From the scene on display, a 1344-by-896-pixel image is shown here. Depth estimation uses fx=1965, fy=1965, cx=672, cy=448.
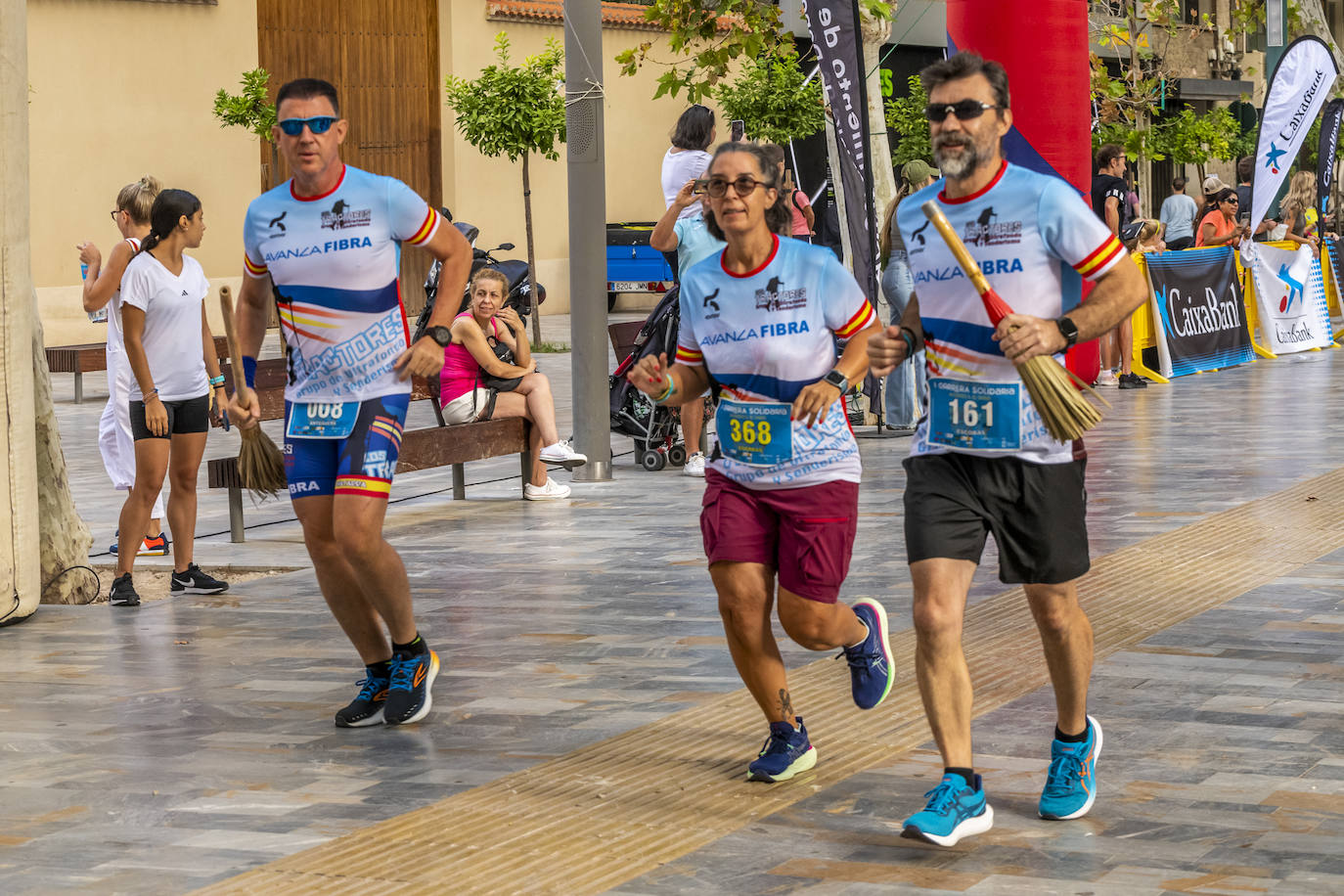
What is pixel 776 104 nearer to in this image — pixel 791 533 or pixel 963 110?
pixel 791 533

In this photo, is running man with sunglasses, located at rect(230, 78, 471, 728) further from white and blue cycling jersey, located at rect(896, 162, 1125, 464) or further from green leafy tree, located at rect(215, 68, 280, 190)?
green leafy tree, located at rect(215, 68, 280, 190)

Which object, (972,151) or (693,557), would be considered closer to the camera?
(972,151)

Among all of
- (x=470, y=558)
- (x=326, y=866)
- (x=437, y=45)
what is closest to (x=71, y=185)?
(x=437, y=45)

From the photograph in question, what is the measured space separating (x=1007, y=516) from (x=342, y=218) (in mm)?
2404

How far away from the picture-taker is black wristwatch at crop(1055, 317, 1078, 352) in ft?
15.6

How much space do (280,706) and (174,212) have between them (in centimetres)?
302

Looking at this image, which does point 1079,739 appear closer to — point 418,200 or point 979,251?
point 979,251

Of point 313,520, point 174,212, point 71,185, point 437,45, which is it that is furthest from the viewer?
point 437,45

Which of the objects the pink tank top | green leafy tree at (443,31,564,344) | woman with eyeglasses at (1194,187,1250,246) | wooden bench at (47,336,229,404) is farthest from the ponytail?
green leafy tree at (443,31,564,344)

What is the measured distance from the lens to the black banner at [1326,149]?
23719 mm

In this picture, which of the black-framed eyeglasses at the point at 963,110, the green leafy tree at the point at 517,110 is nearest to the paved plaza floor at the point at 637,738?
the black-framed eyeglasses at the point at 963,110

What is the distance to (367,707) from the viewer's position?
621 centimetres

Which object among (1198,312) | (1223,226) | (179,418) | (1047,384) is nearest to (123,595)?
(179,418)

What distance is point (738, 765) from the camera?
18.3 feet
